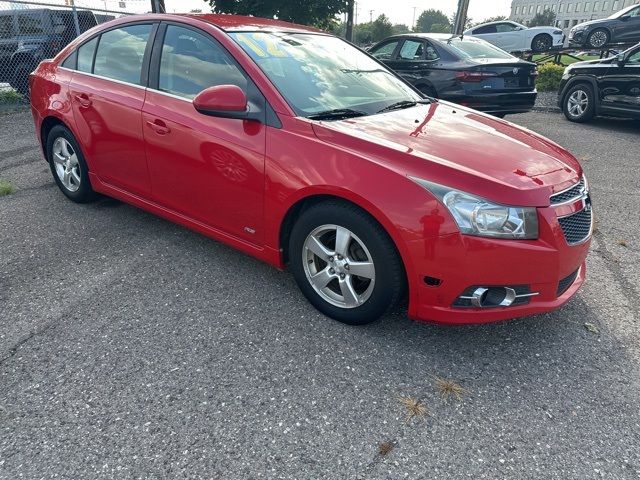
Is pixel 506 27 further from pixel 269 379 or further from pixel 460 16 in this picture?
pixel 269 379

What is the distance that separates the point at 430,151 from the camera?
2592 mm

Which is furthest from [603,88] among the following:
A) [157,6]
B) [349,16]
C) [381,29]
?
[381,29]

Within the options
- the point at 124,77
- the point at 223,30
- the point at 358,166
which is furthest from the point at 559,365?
the point at 124,77

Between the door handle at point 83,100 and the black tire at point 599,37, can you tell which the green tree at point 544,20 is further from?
the door handle at point 83,100

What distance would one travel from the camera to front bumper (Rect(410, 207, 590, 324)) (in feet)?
7.70

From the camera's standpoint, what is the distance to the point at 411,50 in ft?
28.9

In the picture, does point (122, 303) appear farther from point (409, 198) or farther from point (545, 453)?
point (545, 453)

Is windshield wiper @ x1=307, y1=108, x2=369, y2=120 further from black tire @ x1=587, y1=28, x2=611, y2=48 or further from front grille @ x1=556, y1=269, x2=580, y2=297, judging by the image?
black tire @ x1=587, y1=28, x2=611, y2=48

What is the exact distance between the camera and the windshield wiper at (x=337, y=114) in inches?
115

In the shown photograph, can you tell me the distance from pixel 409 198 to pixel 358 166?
1.08 feet

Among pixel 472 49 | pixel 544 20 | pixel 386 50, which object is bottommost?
pixel 386 50

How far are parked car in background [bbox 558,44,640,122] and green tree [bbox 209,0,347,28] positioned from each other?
5967mm

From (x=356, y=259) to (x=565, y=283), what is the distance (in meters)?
1.14

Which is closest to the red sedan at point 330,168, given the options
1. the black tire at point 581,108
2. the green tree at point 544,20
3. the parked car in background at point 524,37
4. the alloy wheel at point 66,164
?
the alloy wheel at point 66,164
